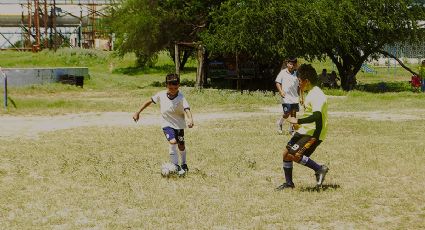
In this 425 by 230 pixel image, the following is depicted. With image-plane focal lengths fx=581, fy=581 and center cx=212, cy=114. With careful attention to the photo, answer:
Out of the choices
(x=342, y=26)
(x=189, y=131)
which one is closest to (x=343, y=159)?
(x=189, y=131)

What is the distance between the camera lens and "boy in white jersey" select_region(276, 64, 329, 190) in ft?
25.2

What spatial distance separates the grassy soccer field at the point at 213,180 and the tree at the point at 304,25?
11.4 metres

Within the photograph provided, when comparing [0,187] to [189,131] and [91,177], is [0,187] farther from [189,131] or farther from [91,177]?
[189,131]

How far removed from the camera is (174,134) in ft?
30.2

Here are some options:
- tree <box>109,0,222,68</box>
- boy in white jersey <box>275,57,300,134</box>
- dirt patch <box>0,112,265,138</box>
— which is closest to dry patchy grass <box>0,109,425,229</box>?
boy in white jersey <box>275,57,300,134</box>

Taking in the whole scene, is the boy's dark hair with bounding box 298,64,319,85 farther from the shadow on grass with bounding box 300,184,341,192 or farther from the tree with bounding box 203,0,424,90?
the tree with bounding box 203,0,424,90

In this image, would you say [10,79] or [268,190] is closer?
[268,190]

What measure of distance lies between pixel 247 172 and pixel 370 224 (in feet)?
10.9

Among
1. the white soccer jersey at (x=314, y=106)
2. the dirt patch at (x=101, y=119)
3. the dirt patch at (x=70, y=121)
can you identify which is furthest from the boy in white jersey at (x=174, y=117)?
the dirt patch at (x=101, y=119)

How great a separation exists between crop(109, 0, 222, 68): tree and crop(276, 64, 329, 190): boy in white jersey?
80.3 feet

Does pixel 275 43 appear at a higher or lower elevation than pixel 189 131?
higher

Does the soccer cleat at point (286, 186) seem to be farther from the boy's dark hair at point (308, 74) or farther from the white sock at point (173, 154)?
the white sock at point (173, 154)

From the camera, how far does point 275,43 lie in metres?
28.6

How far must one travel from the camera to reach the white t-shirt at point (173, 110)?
9148mm
